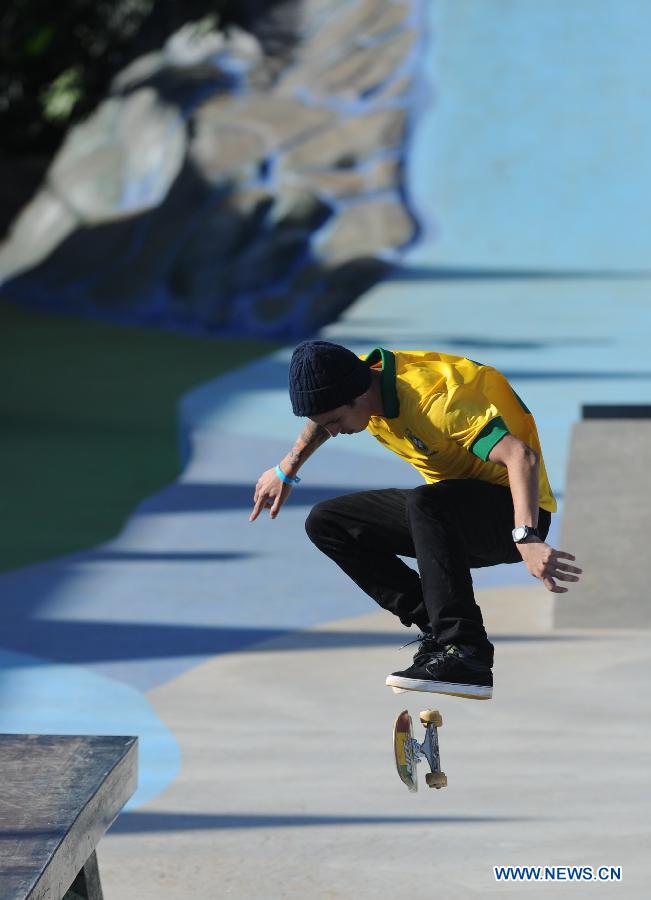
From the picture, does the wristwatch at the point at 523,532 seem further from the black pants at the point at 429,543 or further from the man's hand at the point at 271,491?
the man's hand at the point at 271,491

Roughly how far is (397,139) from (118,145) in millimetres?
3932

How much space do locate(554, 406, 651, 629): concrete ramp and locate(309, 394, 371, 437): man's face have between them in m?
3.87

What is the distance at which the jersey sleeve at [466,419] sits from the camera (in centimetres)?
476

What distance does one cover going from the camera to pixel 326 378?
478cm

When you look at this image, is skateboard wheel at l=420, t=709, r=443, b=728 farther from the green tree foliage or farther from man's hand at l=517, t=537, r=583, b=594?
the green tree foliage

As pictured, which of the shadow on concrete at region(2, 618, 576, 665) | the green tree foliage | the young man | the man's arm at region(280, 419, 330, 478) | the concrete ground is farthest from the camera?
the green tree foliage

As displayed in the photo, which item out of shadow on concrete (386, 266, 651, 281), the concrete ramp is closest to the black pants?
the concrete ramp

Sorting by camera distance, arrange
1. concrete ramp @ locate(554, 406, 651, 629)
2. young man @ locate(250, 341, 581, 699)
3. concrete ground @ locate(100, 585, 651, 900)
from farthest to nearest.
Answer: concrete ramp @ locate(554, 406, 651, 629) → concrete ground @ locate(100, 585, 651, 900) → young man @ locate(250, 341, 581, 699)

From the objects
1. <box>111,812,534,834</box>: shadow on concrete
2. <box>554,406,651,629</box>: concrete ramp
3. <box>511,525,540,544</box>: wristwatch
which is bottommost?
<box>554,406,651,629</box>: concrete ramp

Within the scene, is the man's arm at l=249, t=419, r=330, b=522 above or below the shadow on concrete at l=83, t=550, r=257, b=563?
above

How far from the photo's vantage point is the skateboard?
5008mm

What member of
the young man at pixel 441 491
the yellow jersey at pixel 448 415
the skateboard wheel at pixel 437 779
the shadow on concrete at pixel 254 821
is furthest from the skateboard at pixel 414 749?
the shadow on concrete at pixel 254 821

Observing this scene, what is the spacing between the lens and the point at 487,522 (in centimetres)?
503

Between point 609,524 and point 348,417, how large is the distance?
4210 mm
